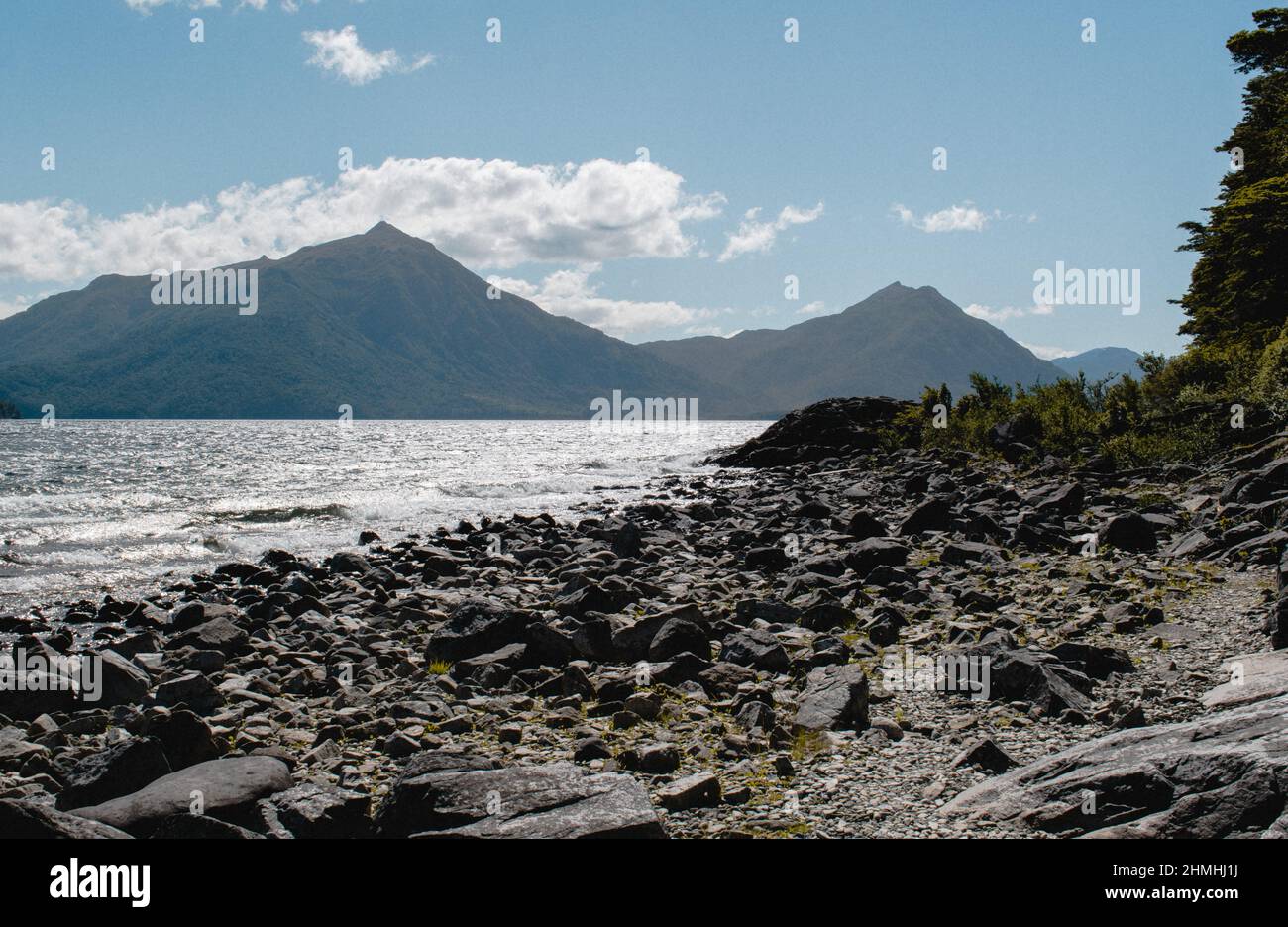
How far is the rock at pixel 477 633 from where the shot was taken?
1123 centimetres

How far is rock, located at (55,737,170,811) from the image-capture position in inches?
268

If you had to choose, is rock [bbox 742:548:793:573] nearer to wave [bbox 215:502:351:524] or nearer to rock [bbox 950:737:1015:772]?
rock [bbox 950:737:1015:772]

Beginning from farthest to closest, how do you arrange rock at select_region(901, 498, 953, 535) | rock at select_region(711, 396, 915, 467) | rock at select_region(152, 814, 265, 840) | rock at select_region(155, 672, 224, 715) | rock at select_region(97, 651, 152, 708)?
1. rock at select_region(711, 396, 915, 467)
2. rock at select_region(901, 498, 953, 535)
3. rock at select_region(97, 651, 152, 708)
4. rock at select_region(155, 672, 224, 715)
5. rock at select_region(152, 814, 265, 840)

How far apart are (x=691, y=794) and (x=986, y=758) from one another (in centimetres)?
244

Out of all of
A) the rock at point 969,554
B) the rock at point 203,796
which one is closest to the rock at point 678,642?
the rock at point 203,796

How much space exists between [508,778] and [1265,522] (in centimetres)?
1391

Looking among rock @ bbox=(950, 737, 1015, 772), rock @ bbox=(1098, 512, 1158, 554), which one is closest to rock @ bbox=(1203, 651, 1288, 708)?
rock @ bbox=(950, 737, 1015, 772)

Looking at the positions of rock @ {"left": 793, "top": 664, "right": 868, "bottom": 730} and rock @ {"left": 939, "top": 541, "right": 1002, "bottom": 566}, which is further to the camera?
rock @ {"left": 939, "top": 541, "right": 1002, "bottom": 566}

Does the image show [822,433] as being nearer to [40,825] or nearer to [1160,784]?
[1160,784]

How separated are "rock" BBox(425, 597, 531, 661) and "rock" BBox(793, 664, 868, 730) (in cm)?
445
